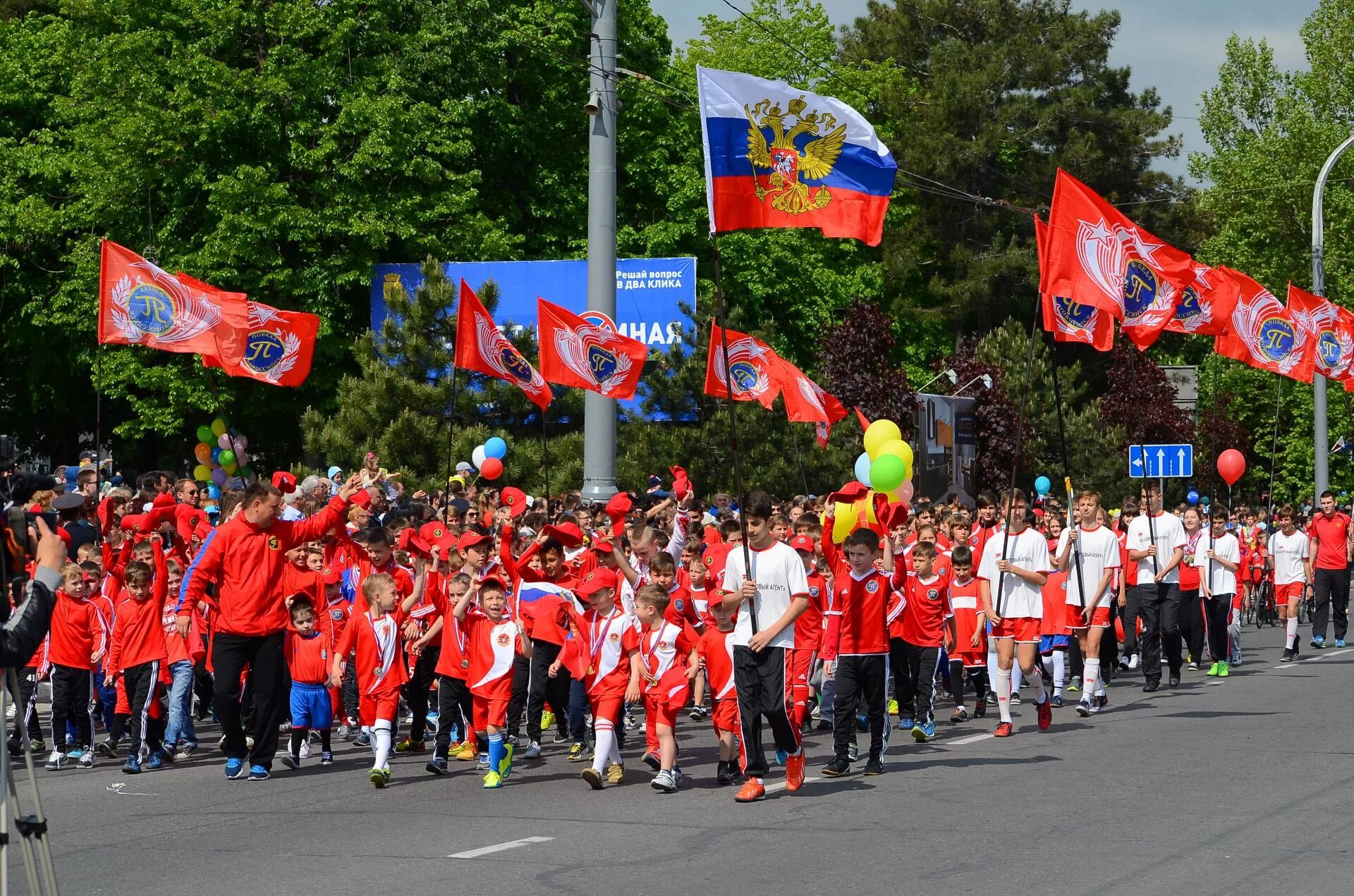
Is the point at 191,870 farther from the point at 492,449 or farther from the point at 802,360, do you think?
the point at 802,360

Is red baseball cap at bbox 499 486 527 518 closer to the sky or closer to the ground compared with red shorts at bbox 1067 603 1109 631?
closer to the sky

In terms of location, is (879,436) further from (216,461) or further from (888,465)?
(216,461)

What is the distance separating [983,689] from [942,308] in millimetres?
36620

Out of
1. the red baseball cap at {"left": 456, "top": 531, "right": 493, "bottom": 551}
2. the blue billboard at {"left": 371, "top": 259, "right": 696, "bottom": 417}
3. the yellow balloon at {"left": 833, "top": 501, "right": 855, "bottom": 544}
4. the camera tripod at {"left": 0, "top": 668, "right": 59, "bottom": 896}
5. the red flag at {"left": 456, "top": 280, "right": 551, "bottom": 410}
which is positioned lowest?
the camera tripod at {"left": 0, "top": 668, "right": 59, "bottom": 896}

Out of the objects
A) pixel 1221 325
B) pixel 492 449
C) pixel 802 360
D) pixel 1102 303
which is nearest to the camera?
pixel 1102 303

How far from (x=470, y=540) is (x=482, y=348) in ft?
22.8

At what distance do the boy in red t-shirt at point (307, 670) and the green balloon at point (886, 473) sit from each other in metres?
4.02

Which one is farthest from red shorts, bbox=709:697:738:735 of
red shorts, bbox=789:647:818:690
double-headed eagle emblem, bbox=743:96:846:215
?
double-headed eagle emblem, bbox=743:96:846:215

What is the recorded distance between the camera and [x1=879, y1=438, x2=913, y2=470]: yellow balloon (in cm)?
1234

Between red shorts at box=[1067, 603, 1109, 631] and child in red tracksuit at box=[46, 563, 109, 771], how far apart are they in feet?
26.3

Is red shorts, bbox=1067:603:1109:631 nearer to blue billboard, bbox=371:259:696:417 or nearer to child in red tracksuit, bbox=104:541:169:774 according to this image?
child in red tracksuit, bbox=104:541:169:774

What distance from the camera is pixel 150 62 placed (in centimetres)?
3158

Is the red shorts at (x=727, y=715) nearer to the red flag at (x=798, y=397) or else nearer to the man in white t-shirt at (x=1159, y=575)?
the man in white t-shirt at (x=1159, y=575)

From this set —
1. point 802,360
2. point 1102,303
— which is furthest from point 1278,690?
point 802,360
